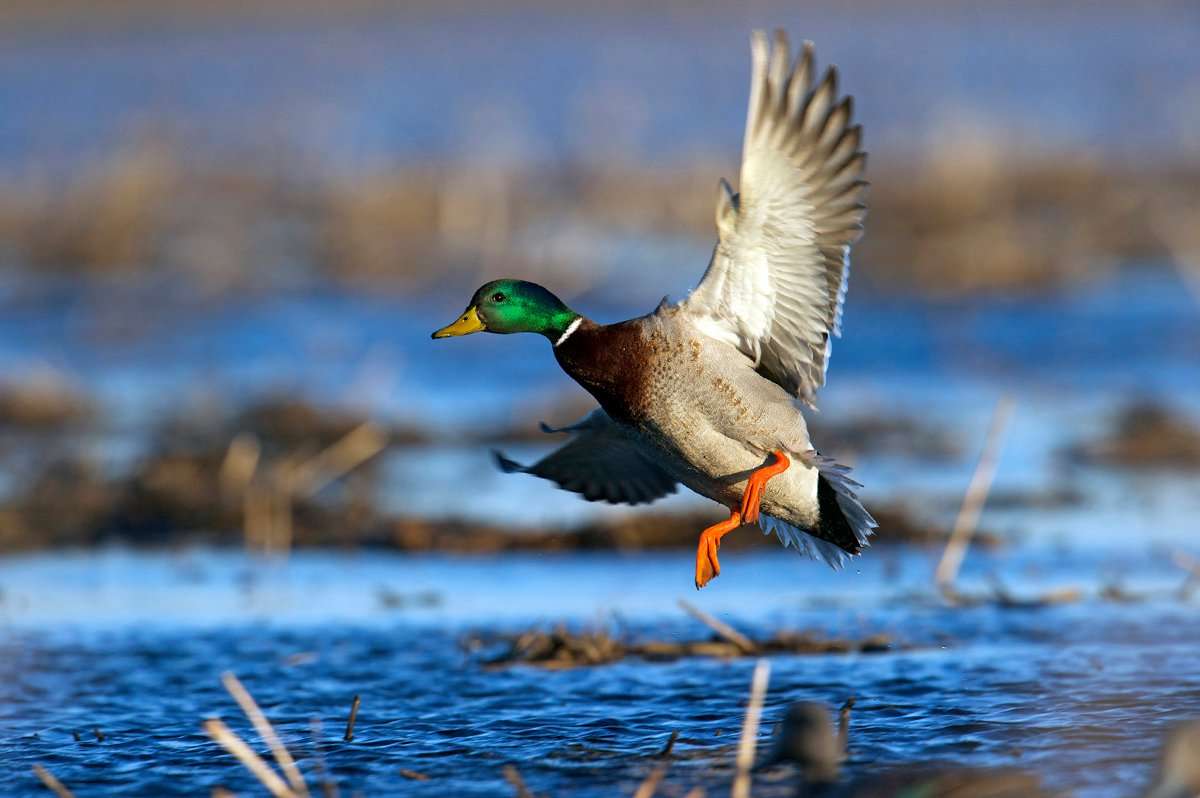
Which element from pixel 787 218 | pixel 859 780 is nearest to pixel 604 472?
pixel 787 218

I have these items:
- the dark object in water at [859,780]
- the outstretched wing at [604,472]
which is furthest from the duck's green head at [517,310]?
the dark object in water at [859,780]

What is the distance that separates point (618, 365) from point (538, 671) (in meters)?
1.17

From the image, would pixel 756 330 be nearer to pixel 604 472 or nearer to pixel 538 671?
pixel 604 472

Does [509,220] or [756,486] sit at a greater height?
[509,220]

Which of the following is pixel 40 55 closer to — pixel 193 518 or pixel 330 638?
pixel 193 518

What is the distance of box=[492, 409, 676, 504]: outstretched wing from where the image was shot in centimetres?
679

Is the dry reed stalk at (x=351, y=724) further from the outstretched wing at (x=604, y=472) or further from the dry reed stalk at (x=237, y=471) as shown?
the dry reed stalk at (x=237, y=471)

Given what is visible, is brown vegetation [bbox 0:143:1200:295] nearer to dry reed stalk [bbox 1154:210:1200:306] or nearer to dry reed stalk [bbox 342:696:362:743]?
dry reed stalk [bbox 1154:210:1200:306]

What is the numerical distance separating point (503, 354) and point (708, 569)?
287 inches

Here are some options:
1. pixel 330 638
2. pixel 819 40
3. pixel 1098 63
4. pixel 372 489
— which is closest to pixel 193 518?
pixel 372 489

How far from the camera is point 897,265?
1528 cm

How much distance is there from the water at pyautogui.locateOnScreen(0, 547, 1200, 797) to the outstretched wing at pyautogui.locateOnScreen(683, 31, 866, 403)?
1.17 metres

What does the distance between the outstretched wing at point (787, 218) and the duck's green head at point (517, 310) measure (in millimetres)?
452

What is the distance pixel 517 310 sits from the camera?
20.4 feet
